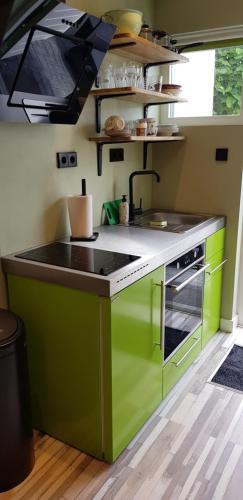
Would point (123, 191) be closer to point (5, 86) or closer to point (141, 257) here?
point (141, 257)

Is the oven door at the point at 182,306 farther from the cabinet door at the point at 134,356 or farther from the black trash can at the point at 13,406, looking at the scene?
the black trash can at the point at 13,406

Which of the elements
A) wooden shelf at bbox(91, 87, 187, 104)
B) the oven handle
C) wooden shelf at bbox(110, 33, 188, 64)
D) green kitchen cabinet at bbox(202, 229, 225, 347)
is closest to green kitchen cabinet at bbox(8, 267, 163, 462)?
the oven handle

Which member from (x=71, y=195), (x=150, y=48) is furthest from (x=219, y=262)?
(x=150, y=48)

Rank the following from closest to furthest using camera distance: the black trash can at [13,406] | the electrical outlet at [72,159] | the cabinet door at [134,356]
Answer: the black trash can at [13,406]
the cabinet door at [134,356]
the electrical outlet at [72,159]

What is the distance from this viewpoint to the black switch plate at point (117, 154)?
2.38 meters

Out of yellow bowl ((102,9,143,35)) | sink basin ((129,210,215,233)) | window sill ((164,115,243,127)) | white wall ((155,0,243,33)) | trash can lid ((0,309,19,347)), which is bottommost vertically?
trash can lid ((0,309,19,347))

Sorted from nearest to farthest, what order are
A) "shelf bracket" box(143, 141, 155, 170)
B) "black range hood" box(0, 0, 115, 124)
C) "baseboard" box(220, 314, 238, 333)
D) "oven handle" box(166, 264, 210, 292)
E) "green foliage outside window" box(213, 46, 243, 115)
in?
"black range hood" box(0, 0, 115, 124) < "oven handle" box(166, 264, 210, 292) < "green foliage outside window" box(213, 46, 243, 115) < "shelf bracket" box(143, 141, 155, 170) < "baseboard" box(220, 314, 238, 333)

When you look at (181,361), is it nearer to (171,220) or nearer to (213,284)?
(213,284)

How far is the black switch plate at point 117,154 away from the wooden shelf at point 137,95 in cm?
30

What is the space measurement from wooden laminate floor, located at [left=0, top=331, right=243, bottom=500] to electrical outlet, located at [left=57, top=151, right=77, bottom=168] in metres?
1.29

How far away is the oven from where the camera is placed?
1931mm

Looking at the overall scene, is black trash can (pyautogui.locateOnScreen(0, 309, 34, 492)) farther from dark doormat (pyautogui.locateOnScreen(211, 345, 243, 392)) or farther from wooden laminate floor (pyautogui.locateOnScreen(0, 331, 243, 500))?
dark doormat (pyautogui.locateOnScreen(211, 345, 243, 392))

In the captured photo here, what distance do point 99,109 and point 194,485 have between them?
6.02ft

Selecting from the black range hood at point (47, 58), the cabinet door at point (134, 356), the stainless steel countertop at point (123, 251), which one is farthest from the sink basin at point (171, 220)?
the black range hood at point (47, 58)
